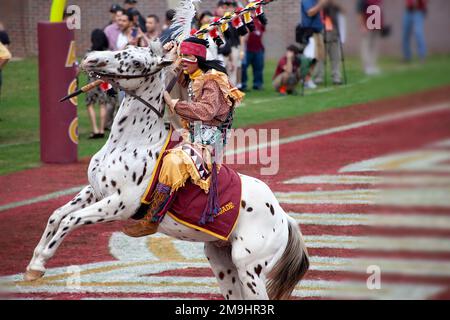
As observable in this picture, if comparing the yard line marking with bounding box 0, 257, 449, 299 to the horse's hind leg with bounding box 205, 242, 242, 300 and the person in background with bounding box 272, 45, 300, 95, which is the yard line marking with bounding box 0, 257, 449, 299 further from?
the person in background with bounding box 272, 45, 300, 95

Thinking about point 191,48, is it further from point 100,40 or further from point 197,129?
point 100,40

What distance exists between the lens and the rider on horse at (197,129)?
620cm

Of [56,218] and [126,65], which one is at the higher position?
[126,65]

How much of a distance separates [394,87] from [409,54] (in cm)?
15

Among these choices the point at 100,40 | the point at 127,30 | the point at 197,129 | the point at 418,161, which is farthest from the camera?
the point at 100,40

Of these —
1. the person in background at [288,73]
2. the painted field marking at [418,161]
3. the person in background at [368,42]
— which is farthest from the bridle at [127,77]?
the person in background at [288,73]

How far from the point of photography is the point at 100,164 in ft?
20.6

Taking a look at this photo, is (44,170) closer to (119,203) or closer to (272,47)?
(119,203)

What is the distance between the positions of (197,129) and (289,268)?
4.01ft

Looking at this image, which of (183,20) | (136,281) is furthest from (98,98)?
(183,20)

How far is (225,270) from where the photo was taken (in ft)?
21.8

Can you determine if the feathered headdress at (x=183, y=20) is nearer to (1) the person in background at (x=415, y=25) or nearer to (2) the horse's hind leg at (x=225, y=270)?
(2) the horse's hind leg at (x=225, y=270)

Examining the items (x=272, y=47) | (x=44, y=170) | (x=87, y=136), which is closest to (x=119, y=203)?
(x=44, y=170)
